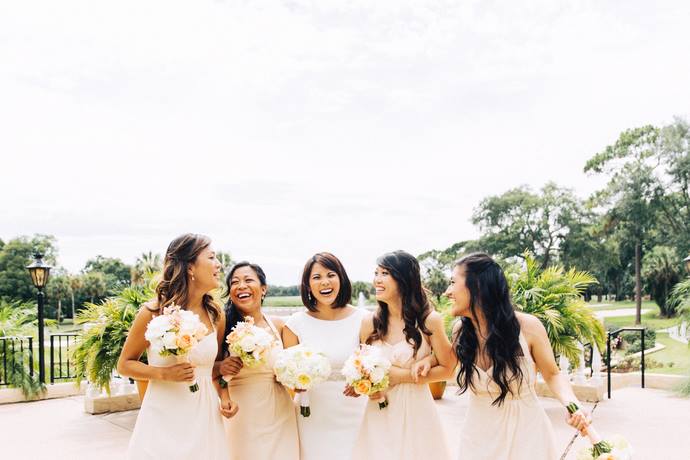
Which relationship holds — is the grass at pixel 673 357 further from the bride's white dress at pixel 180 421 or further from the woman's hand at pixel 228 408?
the bride's white dress at pixel 180 421

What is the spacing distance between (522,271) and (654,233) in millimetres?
33418

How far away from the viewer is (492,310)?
11.5 feet

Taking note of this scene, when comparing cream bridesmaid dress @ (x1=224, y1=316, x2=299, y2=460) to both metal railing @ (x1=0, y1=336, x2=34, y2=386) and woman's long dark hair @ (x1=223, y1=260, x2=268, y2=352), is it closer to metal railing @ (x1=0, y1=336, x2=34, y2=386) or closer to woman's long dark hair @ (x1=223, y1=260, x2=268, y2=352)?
woman's long dark hair @ (x1=223, y1=260, x2=268, y2=352)

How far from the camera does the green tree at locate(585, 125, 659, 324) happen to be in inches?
1425

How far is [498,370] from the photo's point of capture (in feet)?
11.1

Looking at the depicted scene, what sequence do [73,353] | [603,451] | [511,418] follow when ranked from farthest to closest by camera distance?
1. [73,353]
2. [511,418]
3. [603,451]

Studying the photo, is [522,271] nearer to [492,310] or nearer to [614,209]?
[492,310]

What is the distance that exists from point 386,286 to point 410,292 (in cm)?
19

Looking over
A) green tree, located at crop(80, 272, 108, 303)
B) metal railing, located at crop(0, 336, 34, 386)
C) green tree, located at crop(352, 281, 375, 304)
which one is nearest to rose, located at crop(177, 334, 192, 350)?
metal railing, located at crop(0, 336, 34, 386)

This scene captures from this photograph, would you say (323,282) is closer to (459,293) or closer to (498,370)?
(459,293)

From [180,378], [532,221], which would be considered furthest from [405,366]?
[532,221]

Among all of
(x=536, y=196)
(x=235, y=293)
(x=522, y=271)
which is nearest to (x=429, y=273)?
(x=536, y=196)

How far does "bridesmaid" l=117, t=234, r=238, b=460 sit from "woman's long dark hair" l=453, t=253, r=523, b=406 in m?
1.63

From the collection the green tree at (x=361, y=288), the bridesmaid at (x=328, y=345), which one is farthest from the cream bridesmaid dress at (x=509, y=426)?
the green tree at (x=361, y=288)
